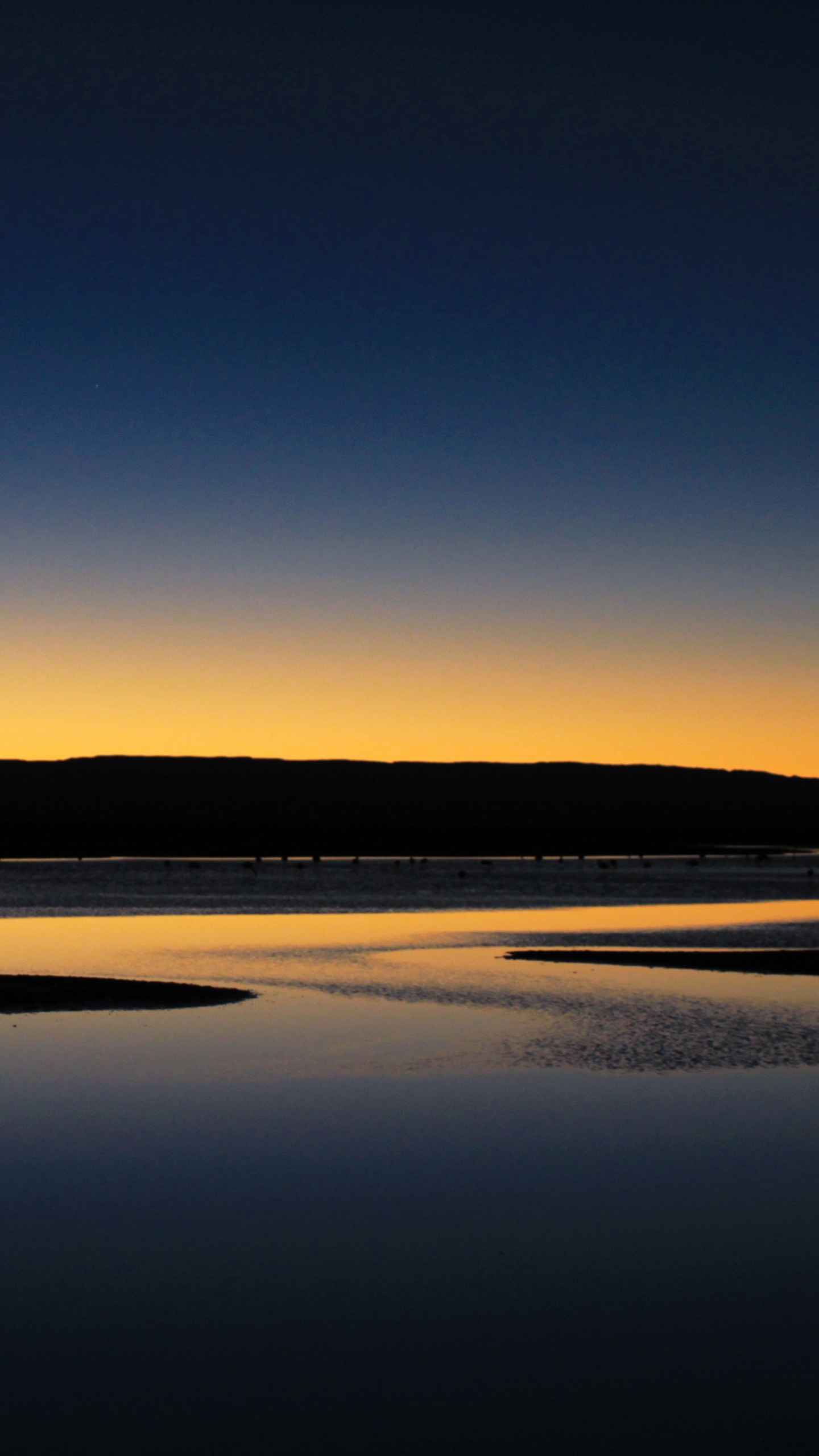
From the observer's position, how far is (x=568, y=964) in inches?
1123

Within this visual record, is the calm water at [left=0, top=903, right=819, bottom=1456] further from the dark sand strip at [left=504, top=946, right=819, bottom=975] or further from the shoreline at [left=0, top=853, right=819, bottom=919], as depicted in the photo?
the shoreline at [left=0, top=853, right=819, bottom=919]

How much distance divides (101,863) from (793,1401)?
259 feet

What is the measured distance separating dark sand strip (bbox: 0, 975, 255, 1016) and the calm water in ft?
4.24

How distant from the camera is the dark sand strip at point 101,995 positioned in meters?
21.7

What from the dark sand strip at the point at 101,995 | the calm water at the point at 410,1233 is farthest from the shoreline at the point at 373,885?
the calm water at the point at 410,1233

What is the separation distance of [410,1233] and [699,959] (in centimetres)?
2071

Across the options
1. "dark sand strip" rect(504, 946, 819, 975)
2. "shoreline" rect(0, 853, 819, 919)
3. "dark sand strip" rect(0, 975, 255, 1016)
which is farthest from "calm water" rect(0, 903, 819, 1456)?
"shoreline" rect(0, 853, 819, 919)

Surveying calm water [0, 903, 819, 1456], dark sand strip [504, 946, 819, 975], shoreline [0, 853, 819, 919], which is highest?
shoreline [0, 853, 819, 919]

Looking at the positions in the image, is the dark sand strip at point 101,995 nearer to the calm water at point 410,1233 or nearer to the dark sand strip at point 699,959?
the calm water at point 410,1233

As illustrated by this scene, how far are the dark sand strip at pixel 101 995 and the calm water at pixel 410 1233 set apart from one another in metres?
1.29

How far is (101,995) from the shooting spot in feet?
75.9

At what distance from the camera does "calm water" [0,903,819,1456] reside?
728 cm

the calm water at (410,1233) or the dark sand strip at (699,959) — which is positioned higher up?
the dark sand strip at (699,959)

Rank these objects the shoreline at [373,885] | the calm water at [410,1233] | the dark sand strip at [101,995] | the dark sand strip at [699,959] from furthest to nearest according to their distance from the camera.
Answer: the shoreline at [373,885]
the dark sand strip at [699,959]
the dark sand strip at [101,995]
the calm water at [410,1233]
